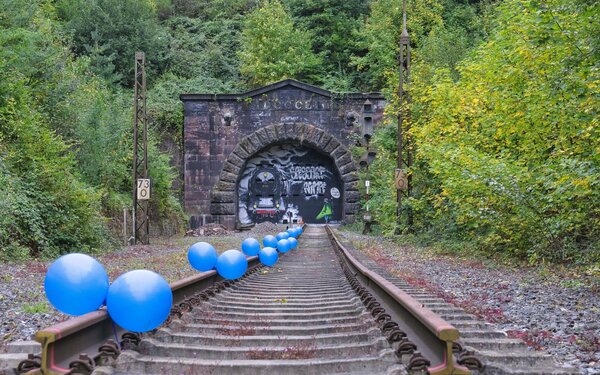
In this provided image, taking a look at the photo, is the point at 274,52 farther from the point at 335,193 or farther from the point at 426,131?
the point at 426,131

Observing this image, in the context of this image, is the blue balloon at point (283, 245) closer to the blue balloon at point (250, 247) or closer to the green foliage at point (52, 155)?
the blue balloon at point (250, 247)

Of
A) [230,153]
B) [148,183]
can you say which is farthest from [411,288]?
[230,153]

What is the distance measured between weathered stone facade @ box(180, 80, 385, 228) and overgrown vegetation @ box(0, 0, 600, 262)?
7.28 feet

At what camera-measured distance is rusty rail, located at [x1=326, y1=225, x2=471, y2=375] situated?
304 cm

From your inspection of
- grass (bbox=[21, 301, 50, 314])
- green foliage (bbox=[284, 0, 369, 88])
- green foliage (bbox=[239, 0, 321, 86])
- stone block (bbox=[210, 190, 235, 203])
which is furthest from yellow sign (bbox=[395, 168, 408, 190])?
green foliage (bbox=[284, 0, 369, 88])

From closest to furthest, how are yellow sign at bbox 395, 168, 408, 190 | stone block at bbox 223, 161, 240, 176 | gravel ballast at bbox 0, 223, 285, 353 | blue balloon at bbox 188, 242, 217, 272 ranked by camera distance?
gravel ballast at bbox 0, 223, 285, 353, blue balloon at bbox 188, 242, 217, 272, yellow sign at bbox 395, 168, 408, 190, stone block at bbox 223, 161, 240, 176

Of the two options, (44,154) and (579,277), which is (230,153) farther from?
(579,277)

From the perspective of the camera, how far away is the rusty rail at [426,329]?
3.04 meters

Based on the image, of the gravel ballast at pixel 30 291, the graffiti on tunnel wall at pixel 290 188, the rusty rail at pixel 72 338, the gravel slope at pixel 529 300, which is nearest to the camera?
the rusty rail at pixel 72 338

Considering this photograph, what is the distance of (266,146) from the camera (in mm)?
30062

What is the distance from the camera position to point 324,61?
41.8 meters

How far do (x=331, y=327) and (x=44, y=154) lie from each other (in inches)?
482

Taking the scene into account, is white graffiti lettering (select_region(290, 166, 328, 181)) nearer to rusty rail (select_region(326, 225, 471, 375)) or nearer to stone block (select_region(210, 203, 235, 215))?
stone block (select_region(210, 203, 235, 215))

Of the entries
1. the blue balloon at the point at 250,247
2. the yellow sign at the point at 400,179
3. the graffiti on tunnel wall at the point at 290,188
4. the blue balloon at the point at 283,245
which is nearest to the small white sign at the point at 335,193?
the graffiti on tunnel wall at the point at 290,188
